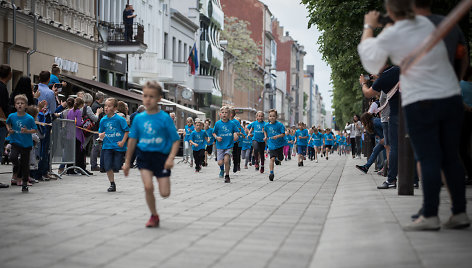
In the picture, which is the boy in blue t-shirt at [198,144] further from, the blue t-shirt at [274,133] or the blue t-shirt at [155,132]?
the blue t-shirt at [155,132]

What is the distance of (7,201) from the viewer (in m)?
11.1

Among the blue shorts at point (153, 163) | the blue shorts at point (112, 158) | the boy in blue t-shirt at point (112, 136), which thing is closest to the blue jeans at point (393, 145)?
the boy in blue t-shirt at point (112, 136)

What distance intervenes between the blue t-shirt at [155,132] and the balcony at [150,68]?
3580cm

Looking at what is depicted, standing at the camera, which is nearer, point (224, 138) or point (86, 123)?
point (224, 138)

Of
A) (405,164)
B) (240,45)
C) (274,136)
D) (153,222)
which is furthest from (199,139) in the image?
(240,45)

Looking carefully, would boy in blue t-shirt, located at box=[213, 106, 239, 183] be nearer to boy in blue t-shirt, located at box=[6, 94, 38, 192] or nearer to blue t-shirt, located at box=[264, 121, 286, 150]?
blue t-shirt, located at box=[264, 121, 286, 150]

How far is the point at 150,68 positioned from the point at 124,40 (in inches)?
278

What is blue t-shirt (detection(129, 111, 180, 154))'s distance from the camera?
8.67 m

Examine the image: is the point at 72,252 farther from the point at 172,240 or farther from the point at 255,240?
the point at 255,240

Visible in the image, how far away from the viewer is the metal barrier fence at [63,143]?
17328 mm

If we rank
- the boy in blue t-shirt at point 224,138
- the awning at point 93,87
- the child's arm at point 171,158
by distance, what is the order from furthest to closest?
the awning at point 93,87, the boy in blue t-shirt at point 224,138, the child's arm at point 171,158

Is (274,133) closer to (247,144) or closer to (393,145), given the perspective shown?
(393,145)

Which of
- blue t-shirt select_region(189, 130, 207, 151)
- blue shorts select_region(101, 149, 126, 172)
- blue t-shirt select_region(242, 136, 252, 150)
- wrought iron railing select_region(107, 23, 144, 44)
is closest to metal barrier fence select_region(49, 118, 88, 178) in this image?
blue shorts select_region(101, 149, 126, 172)

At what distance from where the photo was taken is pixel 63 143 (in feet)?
58.1
